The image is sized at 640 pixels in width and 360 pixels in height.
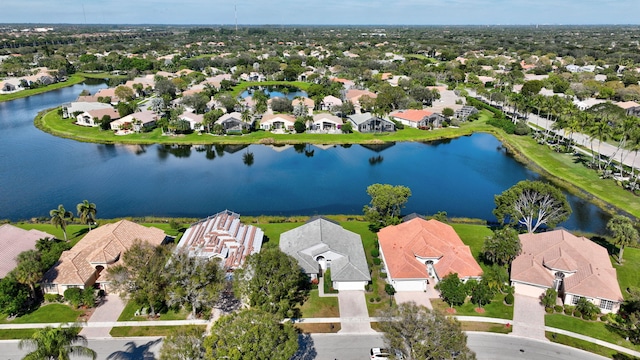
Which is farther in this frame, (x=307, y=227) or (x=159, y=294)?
(x=307, y=227)

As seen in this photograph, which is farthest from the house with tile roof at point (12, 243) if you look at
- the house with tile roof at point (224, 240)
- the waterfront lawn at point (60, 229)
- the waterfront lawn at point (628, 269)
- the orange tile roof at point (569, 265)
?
the waterfront lawn at point (628, 269)

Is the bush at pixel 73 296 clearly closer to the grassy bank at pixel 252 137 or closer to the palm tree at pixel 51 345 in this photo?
the palm tree at pixel 51 345

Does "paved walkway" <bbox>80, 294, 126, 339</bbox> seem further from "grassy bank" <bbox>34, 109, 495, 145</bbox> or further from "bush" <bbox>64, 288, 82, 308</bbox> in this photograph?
"grassy bank" <bbox>34, 109, 495, 145</bbox>

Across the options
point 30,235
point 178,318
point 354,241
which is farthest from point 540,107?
point 30,235

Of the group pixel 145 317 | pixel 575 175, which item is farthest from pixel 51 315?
pixel 575 175

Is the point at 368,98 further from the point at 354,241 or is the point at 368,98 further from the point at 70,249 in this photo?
the point at 70,249

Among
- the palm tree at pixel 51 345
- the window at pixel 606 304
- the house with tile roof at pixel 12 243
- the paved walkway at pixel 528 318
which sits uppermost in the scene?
the palm tree at pixel 51 345

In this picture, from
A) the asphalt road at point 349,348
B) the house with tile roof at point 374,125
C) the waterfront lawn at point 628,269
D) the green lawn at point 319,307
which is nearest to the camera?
the asphalt road at point 349,348

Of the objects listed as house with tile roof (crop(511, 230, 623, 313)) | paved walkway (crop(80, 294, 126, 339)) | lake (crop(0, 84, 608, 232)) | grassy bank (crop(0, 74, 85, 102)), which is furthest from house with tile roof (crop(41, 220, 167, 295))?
grassy bank (crop(0, 74, 85, 102))
